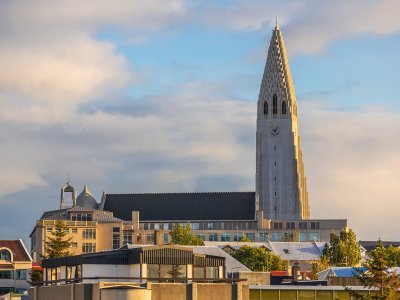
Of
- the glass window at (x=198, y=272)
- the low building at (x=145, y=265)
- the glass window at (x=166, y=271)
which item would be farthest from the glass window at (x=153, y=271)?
the glass window at (x=198, y=272)

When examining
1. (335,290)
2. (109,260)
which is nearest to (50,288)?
(109,260)

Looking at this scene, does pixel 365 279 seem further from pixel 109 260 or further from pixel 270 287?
pixel 109 260

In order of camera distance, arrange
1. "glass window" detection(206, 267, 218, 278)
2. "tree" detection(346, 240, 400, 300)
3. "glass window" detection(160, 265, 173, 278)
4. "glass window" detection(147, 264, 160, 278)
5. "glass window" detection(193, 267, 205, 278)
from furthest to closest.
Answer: "glass window" detection(206, 267, 218, 278)
"glass window" detection(193, 267, 205, 278)
"tree" detection(346, 240, 400, 300)
"glass window" detection(160, 265, 173, 278)
"glass window" detection(147, 264, 160, 278)

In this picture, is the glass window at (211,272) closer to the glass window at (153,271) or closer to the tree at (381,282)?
the glass window at (153,271)

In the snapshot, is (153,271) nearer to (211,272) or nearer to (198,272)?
(198,272)

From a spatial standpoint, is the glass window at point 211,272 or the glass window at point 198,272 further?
the glass window at point 211,272

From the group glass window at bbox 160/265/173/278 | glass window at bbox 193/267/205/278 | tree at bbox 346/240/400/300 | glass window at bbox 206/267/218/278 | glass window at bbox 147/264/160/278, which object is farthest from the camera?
glass window at bbox 206/267/218/278

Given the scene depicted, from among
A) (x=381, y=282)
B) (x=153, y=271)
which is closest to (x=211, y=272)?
(x=153, y=271)

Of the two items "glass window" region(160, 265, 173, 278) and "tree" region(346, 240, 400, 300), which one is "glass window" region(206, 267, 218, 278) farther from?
"tree" region(346, 240, 400, 300)

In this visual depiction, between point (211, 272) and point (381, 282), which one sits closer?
point (381, 282)

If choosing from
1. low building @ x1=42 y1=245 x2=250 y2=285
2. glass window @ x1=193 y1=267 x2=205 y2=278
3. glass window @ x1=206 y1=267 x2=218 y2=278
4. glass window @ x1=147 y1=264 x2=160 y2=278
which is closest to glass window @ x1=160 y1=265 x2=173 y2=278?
low building @ x1=42 y1=245 x2=250 y2=285

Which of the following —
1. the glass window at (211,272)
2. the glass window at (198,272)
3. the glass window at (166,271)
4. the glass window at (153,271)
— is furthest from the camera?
the glass window at (211,272)

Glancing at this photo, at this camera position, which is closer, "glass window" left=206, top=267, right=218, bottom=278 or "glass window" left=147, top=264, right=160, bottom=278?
"glass window" left=147, top=264, right=160, bottom=278

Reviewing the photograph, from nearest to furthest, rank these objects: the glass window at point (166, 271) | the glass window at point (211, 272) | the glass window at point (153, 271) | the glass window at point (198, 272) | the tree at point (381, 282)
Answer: the glass window at point (153, 271) → the glass window at point (166, 271) → the tree at point (381, 282) → the glass window at point (198, 272) → the glass window at point (211, 272)
